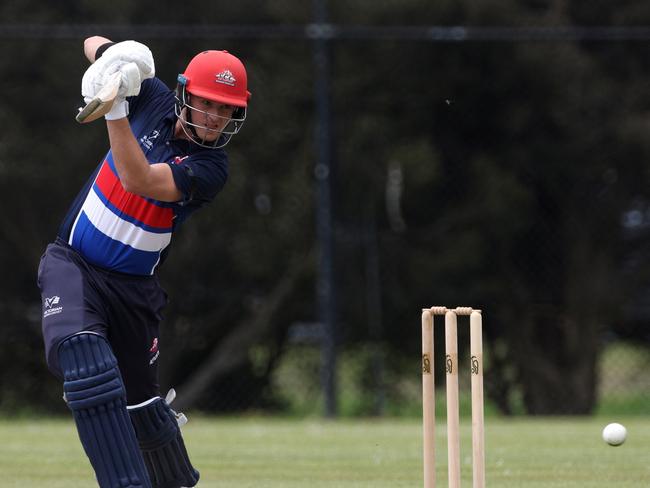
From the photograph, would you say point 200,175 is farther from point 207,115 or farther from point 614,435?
point 614,435

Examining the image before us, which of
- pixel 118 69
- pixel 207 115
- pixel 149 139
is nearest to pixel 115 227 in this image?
pixel 149 139

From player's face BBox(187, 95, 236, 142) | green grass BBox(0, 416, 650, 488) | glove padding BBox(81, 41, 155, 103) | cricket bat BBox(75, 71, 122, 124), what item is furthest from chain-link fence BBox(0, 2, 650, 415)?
cricket bat BBox(75, 71, 122, 124)

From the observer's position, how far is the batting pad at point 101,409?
444 cm

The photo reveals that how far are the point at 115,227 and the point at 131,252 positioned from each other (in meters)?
0.10

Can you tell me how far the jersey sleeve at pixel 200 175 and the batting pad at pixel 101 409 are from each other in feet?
1.91

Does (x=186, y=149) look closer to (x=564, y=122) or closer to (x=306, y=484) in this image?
(x=306, y=484)

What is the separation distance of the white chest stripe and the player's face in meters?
0.38

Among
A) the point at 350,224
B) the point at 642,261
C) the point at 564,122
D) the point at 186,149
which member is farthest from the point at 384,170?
the point at 186,149

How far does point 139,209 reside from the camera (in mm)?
4773

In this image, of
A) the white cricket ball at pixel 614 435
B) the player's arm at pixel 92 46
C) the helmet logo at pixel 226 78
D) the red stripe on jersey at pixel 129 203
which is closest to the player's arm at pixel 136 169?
the red stripe on jersey at pixel 129 203

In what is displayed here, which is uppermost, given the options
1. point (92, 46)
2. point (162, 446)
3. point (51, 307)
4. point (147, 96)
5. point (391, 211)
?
point (92, 46)

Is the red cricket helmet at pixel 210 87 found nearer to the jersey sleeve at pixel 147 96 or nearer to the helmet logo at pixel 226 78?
the helmet logo at pixel 226 78

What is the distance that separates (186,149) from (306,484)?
1.96 m

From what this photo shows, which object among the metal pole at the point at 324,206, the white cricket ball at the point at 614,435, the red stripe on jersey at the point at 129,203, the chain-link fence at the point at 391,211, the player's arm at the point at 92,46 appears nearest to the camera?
the red stripe on jersey at the point at 129,203
